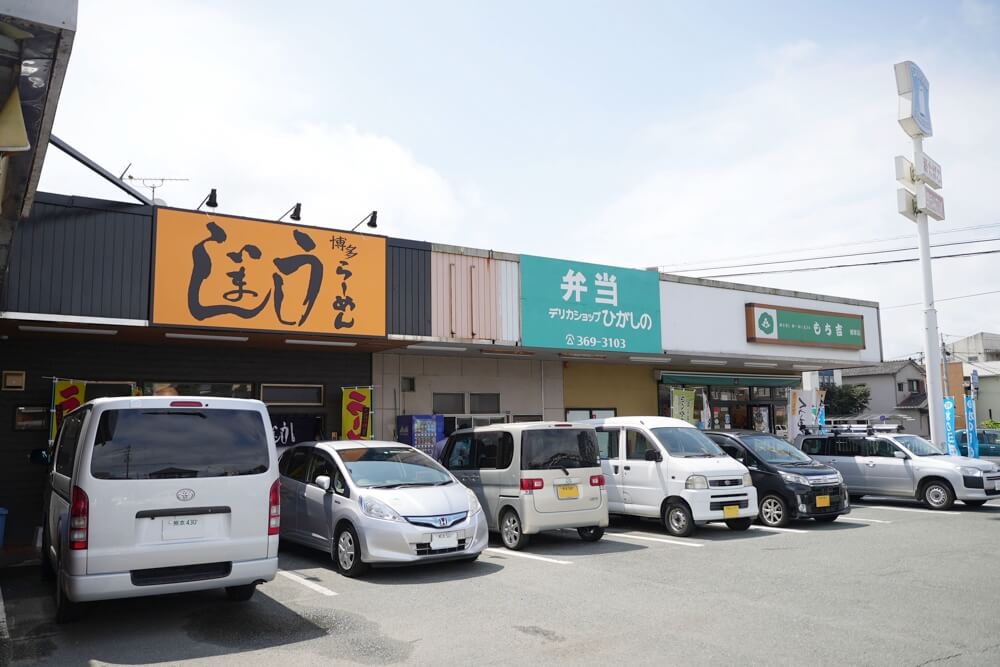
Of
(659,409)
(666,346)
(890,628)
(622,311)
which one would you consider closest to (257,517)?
(890,628)

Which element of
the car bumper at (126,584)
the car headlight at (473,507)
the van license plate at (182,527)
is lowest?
the car bumper at (126,584)

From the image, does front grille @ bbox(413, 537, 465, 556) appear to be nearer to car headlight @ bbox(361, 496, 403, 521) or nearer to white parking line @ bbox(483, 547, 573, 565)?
car headlight @ bbox(361, 496, 403, 521)

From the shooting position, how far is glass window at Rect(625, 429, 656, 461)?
1274cm

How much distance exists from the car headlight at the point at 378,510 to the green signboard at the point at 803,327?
42.0 ft

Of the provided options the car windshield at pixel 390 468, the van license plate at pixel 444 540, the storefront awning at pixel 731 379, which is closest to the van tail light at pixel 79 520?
the car windshield at pixel 390 468

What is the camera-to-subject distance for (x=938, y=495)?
1512 centimetres

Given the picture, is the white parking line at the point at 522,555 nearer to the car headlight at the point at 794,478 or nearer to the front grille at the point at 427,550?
the front grille at the point at 427,550

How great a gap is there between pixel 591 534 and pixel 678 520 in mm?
1489

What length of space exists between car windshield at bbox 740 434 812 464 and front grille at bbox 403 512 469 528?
6783 millimetres

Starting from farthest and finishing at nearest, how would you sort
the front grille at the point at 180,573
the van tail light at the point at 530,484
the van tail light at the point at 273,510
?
the van tail light at the point at 530,484, the van tail light at the point at 273,510, the front grille at the point at 180,573

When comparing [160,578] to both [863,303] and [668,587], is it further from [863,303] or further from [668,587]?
[863,303]

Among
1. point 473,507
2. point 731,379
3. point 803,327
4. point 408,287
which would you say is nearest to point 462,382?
point 408,287

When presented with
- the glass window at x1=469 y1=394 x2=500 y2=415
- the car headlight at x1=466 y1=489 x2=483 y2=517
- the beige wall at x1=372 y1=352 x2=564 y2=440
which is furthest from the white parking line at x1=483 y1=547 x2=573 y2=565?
the glass window at x1=469 y1=394 x2=500 y2=415

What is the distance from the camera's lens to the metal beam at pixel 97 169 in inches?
A: 414
